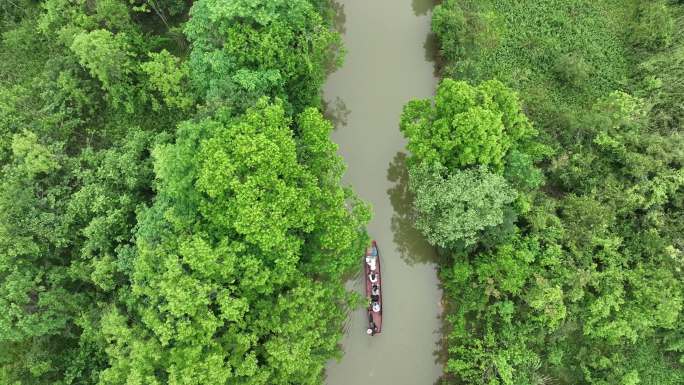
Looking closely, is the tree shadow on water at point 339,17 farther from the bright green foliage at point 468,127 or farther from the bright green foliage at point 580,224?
the bright green foliage at point 468,127

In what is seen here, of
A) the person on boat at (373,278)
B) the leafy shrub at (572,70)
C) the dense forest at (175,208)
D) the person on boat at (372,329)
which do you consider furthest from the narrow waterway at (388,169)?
the leafy shrub at (572,70)

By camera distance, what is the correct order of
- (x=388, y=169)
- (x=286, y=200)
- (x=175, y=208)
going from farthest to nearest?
(x=388, y=169) < (x=175, y=208) < (x=286, y=200)

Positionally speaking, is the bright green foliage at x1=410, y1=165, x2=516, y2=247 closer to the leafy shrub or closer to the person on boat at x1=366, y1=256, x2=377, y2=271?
the person on boat at x1=366, y1=256, x2=377, y2=271

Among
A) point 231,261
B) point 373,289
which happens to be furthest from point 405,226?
point 231,261

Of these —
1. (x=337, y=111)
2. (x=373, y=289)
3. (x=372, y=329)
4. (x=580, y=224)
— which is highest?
(x=337, y=111)

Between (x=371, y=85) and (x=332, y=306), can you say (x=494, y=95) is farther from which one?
(x=332, y=306)

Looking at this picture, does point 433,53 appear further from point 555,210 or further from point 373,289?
point 373,289

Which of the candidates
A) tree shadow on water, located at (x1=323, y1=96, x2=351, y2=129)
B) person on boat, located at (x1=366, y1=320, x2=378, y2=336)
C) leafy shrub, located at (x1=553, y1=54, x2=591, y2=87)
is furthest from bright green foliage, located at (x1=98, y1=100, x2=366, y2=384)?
leafy shrub, located at (x1=553, y1=54, x2=591, y2=87)
